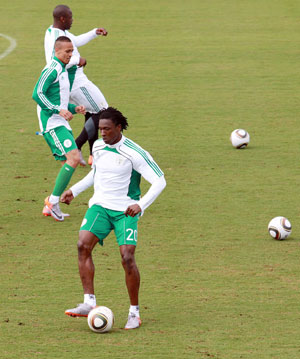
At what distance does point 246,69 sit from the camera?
2189cm

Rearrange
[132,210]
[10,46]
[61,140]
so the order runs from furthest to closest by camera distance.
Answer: [10,46], [61,140], [132,210]

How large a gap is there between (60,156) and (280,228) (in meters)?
3.16

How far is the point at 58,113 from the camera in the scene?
12.1 meters

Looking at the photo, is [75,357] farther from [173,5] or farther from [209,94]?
[173,5]

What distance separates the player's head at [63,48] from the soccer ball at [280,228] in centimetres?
344

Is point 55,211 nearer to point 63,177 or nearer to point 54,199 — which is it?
point 54,199

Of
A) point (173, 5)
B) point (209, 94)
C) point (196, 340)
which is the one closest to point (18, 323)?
point (196, 340)

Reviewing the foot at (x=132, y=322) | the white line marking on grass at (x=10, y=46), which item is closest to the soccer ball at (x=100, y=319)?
the foot at (x=132, y=322)

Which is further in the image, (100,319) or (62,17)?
(62,17)

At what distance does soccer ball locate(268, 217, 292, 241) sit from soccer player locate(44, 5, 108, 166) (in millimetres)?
4116

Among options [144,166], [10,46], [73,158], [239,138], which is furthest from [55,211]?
[10,46]

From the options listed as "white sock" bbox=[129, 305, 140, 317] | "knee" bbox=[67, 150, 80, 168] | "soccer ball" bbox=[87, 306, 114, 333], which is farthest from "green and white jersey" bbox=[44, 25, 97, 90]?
"soccer ball" bbox=[87, 306, 114, 333]

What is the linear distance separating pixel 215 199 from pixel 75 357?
5.67 m

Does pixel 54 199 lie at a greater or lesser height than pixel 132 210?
lesser
